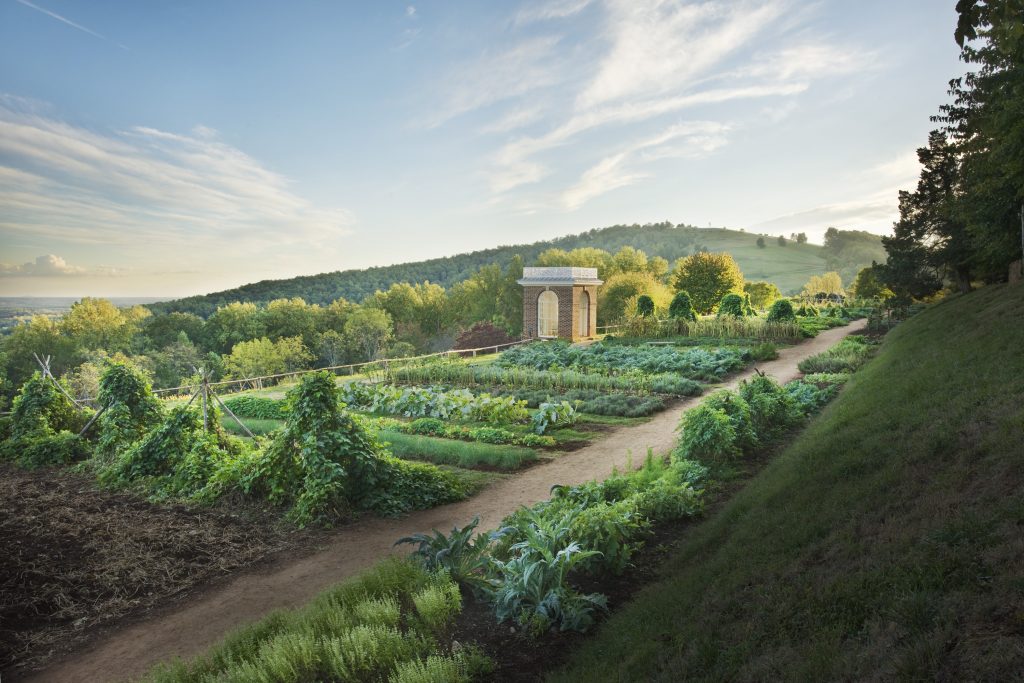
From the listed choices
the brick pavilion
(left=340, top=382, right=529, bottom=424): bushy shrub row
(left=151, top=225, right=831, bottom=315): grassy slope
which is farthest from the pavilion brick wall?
(left=151, top=225, right=831, bottom=315): grassy slope

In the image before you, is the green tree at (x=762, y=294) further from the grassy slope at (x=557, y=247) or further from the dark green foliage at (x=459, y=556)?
the dark green foliage at (x=459, y=556)

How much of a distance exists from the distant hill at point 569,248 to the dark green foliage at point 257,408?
33.7 metres

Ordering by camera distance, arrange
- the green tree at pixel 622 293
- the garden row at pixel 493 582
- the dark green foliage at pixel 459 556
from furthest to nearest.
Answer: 1. the green tree at pixel 622 293
2. the dark green foliage at pixel 459 556
3. the garden row at pixel 493 582

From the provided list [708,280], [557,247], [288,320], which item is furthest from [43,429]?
[557,247]

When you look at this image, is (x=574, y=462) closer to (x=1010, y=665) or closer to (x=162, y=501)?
(x=162, y=501)

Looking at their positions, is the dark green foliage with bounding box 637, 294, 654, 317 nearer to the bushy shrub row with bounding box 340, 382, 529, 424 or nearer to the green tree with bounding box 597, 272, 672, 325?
the green tree with bounding box 597, 272, 672, 325

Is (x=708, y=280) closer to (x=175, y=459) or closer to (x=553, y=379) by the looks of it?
(x=553, y=379)

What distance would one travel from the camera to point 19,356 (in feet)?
47.9

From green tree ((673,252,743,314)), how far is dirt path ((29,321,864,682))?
33749mm

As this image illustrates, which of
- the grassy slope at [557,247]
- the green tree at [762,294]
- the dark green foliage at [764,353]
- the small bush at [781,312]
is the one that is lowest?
the dark green foliage at [764,353]

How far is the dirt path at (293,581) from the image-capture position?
4117mm

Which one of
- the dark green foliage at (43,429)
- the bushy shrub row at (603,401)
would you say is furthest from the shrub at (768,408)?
the dark green foliage at (43,429)

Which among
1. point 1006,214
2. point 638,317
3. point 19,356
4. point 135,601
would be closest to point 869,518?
point 135,601

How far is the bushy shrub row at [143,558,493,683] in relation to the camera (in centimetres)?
338
